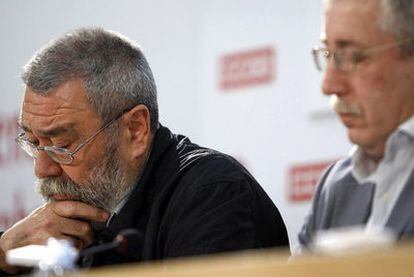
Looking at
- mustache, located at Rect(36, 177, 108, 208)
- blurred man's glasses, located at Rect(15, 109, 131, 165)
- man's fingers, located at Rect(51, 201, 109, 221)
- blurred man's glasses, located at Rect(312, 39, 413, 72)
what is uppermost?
blurred man's glasses, located at Rect(312, 39, 413, 72)

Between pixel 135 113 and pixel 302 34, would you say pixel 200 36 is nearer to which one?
pixel 302 34

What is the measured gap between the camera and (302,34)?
207 inches

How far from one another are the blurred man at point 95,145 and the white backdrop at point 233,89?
1676 mm

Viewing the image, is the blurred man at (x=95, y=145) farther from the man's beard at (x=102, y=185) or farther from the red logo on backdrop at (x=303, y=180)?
the red logo on backdrop at (x=303, y=180)

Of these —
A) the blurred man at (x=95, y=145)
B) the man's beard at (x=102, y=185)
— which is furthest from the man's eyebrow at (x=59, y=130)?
the man's beard at (x=102, y=185)

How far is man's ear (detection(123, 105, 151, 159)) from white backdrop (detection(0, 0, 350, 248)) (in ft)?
5.46

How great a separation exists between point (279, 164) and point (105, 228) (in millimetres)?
1954

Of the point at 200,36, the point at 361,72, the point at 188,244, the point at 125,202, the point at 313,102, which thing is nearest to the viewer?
the point at 361,72

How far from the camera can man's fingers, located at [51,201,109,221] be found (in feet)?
11.4

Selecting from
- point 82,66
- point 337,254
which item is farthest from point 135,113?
point 337,254

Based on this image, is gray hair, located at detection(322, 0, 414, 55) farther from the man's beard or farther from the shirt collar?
the man's beard

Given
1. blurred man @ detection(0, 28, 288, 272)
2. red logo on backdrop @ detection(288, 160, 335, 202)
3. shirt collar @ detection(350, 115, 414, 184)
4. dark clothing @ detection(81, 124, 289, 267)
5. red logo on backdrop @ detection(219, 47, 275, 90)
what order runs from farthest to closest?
red logo on backdrop @ detection(219, 47, 275, 90) → red logo on backdrop @ detection(288, 160, 335, 202) → blurred man @ detection(0, 28, 288, 272) → dark clothing @ detection(81, 124, 289, 267) → shirt collar @ detection(350, 115, 414, 184)

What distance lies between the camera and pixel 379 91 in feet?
8.77

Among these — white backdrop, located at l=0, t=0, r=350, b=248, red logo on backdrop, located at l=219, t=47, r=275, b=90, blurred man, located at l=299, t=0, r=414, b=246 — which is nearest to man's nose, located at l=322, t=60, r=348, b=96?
blurred man, located at l=299, t=0, r=414, b=246
